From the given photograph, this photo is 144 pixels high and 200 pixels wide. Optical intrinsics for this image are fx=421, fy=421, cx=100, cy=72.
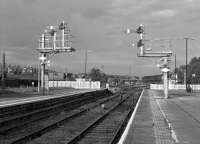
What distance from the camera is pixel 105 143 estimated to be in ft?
45.1

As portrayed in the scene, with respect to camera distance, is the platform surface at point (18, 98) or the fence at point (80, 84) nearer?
the platform surface at point (18, 98)

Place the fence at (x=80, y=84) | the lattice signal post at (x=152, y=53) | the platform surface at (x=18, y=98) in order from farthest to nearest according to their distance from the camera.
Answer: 1. the fence at (x=80, y=84)
2. the lattice signal post at (x=152, y=53)
3. the platform surface at (x=18, y=98)

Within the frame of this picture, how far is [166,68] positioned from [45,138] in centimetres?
3295

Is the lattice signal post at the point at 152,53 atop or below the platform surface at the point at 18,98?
atop

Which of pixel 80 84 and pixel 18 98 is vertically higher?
pixel 80 84

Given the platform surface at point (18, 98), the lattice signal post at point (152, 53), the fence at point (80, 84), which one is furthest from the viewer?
the fence at point (80, 84)

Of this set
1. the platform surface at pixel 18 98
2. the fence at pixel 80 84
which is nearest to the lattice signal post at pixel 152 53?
the platform surface at pixel 18 98

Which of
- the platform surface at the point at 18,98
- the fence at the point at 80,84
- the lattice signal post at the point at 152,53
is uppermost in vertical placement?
the lattice signal post at the point at 152,53

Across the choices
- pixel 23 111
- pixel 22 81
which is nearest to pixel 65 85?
pixel 22 81

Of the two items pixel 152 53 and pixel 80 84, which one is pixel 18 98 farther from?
pixel 80 84

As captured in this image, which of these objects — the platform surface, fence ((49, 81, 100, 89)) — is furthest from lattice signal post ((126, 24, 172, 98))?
fence ((49, 81, 100, 89))

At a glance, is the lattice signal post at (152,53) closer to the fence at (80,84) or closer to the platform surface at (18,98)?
the platform surface at (18,98)

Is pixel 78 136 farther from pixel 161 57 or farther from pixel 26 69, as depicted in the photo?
pixel 26 69

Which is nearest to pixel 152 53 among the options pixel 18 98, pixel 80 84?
pixel 18 98
